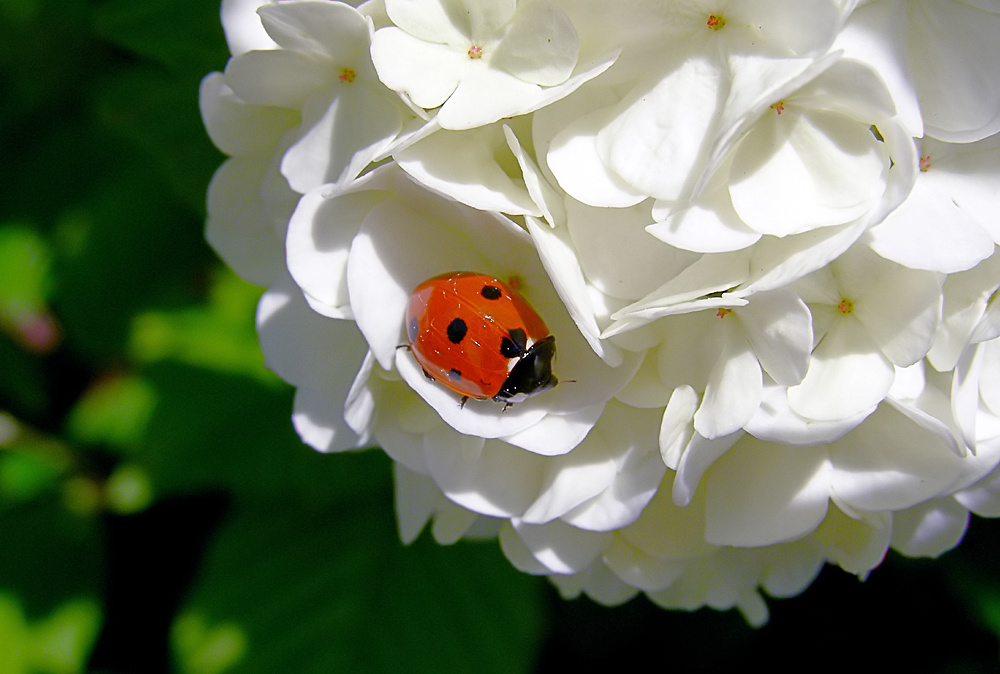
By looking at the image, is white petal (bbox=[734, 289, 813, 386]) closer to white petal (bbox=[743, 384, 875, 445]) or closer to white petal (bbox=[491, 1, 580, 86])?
white petal (bbox=[743, 384, 875, 445])

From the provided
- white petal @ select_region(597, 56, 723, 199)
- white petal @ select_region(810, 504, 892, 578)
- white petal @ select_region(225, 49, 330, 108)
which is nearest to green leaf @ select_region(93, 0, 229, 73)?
white petal @ select_region(225, 49, 330, 108)

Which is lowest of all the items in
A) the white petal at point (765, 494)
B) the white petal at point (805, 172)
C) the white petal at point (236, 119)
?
the white petal at point (765, 494)

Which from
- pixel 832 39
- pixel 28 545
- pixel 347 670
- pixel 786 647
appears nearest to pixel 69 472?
pixel 28 545

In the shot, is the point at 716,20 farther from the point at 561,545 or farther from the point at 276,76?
the point at 561,545

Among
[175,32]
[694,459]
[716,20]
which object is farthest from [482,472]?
[175,32]

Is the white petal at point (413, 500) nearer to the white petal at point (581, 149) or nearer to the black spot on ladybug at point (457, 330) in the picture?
the black spot on ladybug at point (457, 330)

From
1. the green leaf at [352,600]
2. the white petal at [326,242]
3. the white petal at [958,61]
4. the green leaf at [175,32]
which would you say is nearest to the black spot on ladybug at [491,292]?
the white petal at [326,242]
